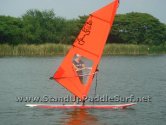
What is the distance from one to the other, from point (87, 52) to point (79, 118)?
2.55 metres

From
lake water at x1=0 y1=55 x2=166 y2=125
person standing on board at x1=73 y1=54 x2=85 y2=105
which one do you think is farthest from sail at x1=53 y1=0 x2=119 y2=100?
lake water at x1=0 y1=55 x2=166 y2=125

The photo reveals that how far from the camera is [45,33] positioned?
90562 mm

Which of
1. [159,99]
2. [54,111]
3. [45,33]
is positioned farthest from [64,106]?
[45,33]

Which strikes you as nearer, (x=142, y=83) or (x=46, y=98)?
(x=46, y=98)

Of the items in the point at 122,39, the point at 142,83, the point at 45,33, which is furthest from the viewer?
the point at 122,39

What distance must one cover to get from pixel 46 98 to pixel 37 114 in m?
4.68

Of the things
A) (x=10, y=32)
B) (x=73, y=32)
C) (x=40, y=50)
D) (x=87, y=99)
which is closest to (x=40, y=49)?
(x=40, y=50)

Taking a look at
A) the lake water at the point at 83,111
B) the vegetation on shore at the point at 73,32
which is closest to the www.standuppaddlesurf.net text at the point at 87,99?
the lake water at the point at 83,111

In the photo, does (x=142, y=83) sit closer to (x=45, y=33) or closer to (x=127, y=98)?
(x=127, y=98)

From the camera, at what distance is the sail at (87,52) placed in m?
18.9

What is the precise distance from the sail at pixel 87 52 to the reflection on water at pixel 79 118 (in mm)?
624

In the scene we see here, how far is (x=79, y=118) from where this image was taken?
18.7 meters

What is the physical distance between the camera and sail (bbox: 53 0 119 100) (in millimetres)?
18922

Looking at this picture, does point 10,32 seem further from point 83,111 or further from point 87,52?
point 87,52
